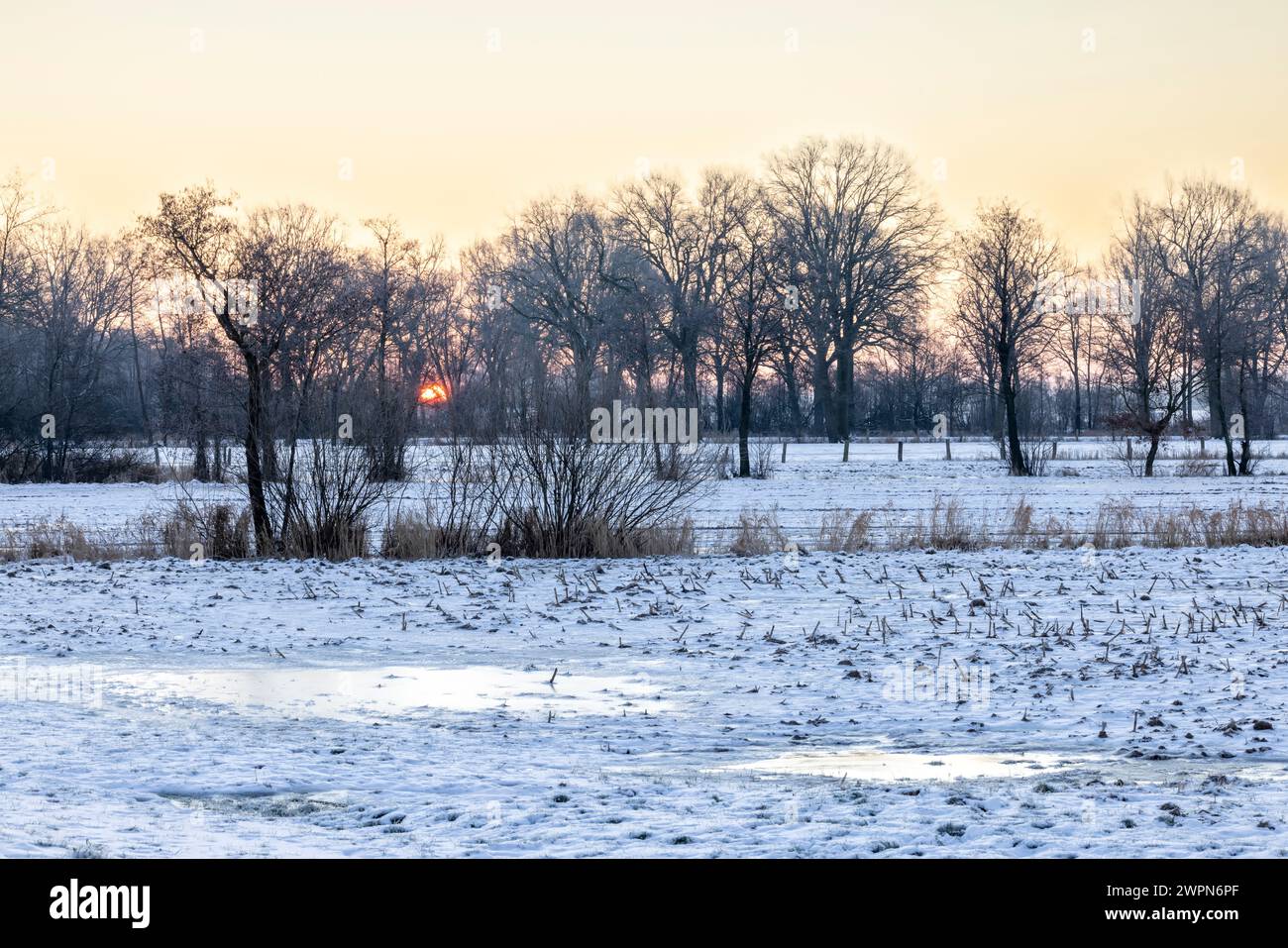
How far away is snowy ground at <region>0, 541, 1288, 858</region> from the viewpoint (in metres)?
6.02

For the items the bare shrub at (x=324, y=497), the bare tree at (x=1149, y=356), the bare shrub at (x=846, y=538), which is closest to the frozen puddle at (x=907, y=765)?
the bare shrub at (x=846, y=538)

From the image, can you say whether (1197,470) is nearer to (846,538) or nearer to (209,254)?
(846,538)

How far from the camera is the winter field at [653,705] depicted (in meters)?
6.04

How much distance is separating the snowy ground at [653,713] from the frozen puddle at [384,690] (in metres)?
0.04

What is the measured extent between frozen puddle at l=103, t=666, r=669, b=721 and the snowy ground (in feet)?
0.15

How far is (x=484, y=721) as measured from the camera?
341 inches

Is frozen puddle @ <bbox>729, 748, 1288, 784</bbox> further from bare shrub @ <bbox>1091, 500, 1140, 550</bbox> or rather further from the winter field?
bare shrub @ <bbox>1091, 500, 1140, 550</bbox>

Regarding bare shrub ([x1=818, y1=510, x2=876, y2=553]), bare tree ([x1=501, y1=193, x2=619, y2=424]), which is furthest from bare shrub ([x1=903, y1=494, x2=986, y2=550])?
bare tree ([x1=501, y1=193, x2=619, y2=424])

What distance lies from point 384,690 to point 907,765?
14.3ft

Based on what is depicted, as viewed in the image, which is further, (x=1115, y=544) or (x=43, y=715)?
(x=1115, y=544)

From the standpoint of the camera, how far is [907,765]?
7.35 m
